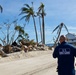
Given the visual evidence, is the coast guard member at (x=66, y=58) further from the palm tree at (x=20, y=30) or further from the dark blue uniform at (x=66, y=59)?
the palm tree at (x=20, y=30)

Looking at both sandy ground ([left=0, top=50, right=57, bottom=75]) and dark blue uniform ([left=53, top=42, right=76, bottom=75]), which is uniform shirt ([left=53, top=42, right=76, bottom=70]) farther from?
sandy ground ([left=0, top=50, right=57, bottom=75])

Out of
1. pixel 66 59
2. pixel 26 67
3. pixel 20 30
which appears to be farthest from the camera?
pixel 20 30

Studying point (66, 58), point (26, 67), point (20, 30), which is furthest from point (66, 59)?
point (20, 30)

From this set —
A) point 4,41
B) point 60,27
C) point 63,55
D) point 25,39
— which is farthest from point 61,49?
point 60,27

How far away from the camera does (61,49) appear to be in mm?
8156

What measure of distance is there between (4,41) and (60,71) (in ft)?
93.3

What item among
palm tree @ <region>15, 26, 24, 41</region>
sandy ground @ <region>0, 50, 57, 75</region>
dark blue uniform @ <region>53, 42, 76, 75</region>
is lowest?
sandy ground @ <region>0, 50, 57, 75</region>

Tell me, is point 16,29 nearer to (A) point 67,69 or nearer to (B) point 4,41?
(B) point 4,41

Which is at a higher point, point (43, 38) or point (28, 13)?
point (28, 13)

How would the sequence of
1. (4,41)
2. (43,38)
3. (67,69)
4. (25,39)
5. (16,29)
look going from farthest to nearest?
(43,38)
(25,39)
(16,29)
(4,41)
(67,69)

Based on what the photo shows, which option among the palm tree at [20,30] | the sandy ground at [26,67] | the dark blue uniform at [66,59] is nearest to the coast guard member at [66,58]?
the dark blue uniform at [66,59]

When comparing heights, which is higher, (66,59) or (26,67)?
(66,59)

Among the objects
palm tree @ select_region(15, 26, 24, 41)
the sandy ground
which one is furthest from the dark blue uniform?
palm tree @ select_region(15, 26, 24, 41)

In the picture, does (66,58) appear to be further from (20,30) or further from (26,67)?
(20,30)
